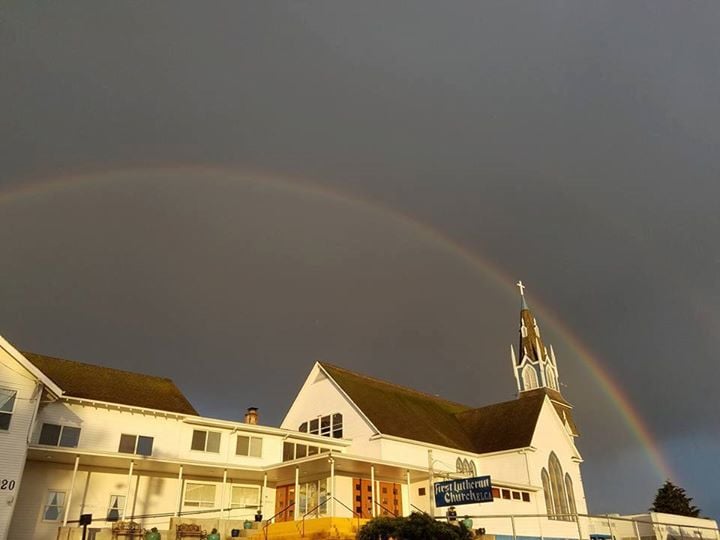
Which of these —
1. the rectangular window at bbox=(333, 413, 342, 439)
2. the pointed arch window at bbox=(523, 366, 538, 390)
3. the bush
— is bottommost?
the bush

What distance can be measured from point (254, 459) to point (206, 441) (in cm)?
274

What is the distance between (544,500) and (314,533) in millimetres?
20220

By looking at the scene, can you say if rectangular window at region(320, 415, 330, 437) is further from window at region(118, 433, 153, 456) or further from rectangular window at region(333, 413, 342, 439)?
window at region(118, 433, 153, 456)

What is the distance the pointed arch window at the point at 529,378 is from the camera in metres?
70.0

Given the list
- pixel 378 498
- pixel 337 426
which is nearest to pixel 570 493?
pixel 378 498

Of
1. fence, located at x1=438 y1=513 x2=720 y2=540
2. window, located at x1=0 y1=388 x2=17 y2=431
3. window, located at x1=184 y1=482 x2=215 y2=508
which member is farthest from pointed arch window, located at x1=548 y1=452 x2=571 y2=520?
window, located at x1=0 y1=388 x2=17 y2=431

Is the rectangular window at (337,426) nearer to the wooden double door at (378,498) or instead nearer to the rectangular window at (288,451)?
the rectangular window at (288,451)

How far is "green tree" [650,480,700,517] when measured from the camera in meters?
84.1

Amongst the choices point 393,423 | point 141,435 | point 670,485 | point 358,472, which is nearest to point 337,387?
point 393,423

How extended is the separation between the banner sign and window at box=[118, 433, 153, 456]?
13.8 meters

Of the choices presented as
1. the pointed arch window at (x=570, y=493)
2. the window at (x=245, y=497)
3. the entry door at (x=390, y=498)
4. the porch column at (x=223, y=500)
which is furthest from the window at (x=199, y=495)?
the pointed arch window at (x=570, y=493)

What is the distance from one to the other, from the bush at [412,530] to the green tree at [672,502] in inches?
3442

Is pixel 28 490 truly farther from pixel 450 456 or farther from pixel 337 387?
pixel 450 456

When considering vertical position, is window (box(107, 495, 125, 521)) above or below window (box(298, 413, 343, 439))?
below
